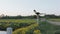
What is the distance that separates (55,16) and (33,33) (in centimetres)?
280

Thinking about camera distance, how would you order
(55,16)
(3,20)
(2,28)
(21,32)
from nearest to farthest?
(21,32) < (55,16) < (2,28) < (3,20)

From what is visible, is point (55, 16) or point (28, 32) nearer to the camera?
point (28, 32)

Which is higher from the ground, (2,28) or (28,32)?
(28,32)

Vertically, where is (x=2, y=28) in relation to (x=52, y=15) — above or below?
below

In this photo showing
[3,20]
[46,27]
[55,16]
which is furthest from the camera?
[3,20]

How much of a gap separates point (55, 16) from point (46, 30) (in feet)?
8.41

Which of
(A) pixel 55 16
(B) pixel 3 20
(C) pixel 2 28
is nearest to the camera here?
(A) pixel 55 16

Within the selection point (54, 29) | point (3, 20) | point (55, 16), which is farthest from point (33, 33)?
point (3, 20)

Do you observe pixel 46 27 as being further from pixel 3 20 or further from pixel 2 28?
pixel 3 20

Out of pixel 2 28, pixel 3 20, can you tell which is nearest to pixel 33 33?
pixel 2 28

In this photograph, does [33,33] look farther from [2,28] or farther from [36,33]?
[2,28]

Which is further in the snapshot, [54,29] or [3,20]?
[3,20]

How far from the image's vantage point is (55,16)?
21.3 ft

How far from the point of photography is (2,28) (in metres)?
8.58
